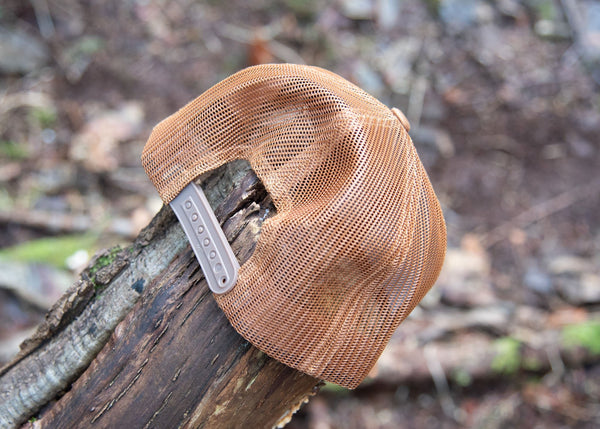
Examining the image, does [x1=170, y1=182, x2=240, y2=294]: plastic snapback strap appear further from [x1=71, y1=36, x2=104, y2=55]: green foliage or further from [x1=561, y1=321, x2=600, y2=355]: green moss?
[x1=71, y1=36, x2=104, y2=55]: green foliage

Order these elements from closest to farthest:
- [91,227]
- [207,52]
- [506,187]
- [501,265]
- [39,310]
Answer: [39,310] → [91,227] → [501,265] → [506,187] → [207,52]

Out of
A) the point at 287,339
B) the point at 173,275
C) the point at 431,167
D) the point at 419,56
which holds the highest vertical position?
the point at 173,275

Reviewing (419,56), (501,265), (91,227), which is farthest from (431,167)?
(91,227)

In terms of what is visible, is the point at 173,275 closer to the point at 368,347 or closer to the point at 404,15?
the point at 368,347

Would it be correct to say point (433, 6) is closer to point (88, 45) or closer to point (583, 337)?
point (88, 45)

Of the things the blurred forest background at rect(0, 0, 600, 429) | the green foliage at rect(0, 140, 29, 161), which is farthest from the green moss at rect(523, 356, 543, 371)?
the green foliage at rect(0, 140, 29, 161)

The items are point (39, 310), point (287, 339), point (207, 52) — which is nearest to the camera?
point (287, 339)

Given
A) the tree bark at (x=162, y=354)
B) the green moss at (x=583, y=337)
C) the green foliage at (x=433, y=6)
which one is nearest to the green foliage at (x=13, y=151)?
the tree bark at (x=162, y=354)
